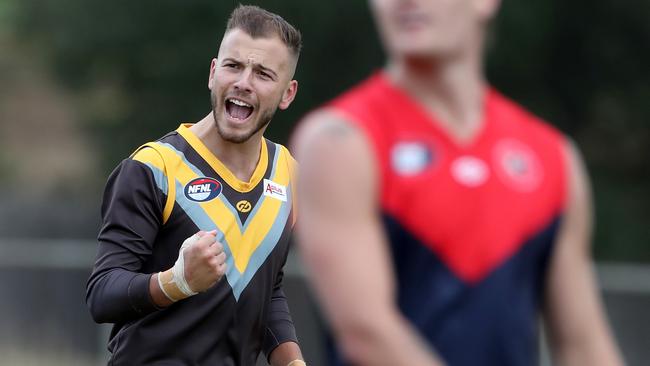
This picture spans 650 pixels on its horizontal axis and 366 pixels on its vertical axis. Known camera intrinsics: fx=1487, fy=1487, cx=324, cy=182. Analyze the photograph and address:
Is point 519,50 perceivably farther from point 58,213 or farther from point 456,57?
point 456,57

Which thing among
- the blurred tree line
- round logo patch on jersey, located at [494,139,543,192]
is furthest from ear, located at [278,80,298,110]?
the blurred tree line

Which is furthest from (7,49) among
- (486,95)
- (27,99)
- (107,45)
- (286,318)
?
(486,95)

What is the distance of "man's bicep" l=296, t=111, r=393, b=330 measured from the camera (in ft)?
A: 11.2

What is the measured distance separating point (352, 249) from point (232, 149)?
8.21 ft

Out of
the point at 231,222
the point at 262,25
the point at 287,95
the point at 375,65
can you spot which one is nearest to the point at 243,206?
the point at 231,222

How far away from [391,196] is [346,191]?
0.44 feet

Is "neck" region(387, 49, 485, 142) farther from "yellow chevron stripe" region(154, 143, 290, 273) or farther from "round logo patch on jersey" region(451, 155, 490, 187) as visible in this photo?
"yellow chevron stripe" region(154, 143, 290, 273)

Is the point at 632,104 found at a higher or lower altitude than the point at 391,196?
lower

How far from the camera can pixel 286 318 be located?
604 cm

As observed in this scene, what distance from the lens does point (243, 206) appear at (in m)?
5.81

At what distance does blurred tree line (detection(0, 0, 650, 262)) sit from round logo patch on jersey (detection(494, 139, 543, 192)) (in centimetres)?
1648

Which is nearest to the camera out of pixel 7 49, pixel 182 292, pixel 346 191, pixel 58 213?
pixel 346 191

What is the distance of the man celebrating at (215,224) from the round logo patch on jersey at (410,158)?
1.91m

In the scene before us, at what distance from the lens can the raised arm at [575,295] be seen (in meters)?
3.78
